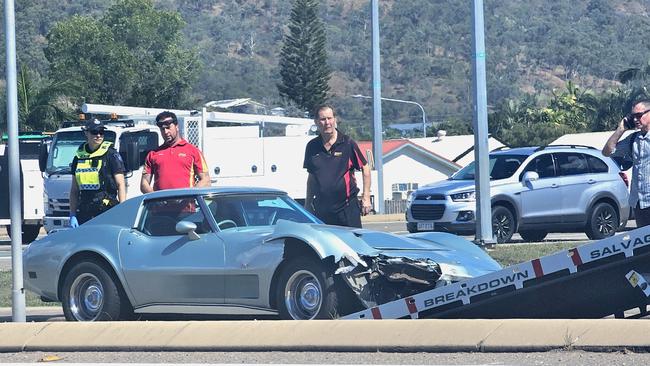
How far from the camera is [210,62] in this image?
145500 millimetres

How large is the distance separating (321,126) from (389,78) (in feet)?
417

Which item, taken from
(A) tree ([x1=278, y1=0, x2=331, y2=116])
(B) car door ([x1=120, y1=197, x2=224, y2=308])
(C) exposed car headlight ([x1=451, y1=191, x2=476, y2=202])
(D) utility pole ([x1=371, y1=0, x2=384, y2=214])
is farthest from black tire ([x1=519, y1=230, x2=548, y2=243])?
(A) tree ([x1=278, y1=0, x2=331, y2=116])

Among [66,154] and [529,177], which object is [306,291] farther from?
[66,154]

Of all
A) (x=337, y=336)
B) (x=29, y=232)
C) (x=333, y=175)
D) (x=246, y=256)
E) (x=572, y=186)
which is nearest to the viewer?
(x=337, y=336)

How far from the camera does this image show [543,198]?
18.6m

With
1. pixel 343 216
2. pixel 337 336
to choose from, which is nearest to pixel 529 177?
pixel 343 216

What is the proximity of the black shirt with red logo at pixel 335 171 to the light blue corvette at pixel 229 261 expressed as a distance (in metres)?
0.37

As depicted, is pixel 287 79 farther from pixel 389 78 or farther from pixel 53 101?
pixel 389 78

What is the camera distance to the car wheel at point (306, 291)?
873 centimetres

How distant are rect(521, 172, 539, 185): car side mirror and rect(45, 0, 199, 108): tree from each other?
46912 millimetres

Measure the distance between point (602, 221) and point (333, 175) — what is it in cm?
950

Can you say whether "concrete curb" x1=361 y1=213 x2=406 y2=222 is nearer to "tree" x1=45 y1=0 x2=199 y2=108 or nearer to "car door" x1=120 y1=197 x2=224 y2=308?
"car door" x1=120 y1=197 x2=224 y2=308

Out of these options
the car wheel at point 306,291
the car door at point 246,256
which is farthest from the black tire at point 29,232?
the car wheel at point 306,291

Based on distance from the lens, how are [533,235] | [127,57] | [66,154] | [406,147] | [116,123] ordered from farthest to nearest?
[127,57] → [406,147] → [116,123] → [66,154] → [533,235]
